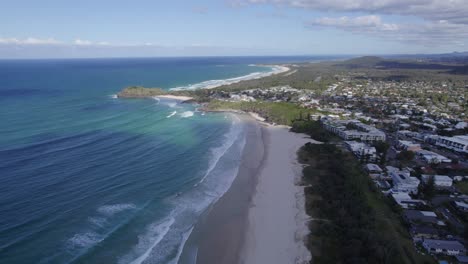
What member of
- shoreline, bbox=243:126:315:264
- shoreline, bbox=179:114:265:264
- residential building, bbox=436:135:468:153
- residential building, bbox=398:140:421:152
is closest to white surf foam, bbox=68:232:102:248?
shoreline, bbox=179:114:265:264

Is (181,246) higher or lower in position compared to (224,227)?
higher

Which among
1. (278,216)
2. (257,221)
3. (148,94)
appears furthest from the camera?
(148,94)

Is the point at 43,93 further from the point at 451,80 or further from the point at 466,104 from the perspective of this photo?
the point at 451,80

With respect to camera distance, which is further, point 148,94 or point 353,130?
point 148,94

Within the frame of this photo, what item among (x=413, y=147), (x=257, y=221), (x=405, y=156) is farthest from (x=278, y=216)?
(x=413, y=147)

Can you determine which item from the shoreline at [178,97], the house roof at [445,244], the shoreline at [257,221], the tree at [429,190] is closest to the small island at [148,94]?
the shoreline at [178,97]

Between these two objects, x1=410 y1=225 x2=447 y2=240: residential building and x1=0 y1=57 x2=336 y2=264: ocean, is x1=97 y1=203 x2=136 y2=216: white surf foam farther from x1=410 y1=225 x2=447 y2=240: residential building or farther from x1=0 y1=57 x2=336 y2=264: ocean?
x1=410 y1=225 x2=447 y2=240: residential building

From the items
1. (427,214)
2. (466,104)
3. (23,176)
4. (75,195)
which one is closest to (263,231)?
(427,214)

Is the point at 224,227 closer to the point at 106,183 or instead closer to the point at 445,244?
the point at 106,183
